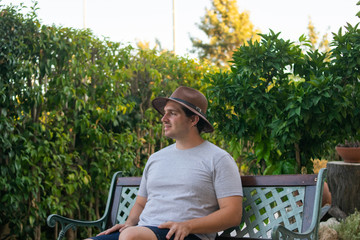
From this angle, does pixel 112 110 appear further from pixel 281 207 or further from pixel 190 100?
pixel 281 207

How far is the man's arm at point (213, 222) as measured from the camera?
7.02 feet

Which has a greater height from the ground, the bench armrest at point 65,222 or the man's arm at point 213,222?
the man's arm at point 213,222

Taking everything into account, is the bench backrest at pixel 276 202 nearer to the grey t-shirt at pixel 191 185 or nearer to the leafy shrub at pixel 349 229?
the grey t-shirt at pixel 191 185

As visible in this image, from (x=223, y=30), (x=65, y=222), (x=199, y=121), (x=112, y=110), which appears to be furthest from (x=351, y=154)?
(x=223, y=30)

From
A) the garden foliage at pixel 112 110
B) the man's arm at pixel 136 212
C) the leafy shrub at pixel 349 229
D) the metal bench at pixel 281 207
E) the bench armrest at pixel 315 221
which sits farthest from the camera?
Answer: the leafy shrub at pixel 349 229

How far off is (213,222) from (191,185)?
0.74 ft

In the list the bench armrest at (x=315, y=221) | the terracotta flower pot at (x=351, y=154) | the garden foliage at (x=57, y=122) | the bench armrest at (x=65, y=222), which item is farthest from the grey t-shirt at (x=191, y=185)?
the terracotta flower pot at (x=351, y=154)

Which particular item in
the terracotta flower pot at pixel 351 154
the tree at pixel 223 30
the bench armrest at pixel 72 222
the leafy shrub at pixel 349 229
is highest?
the tree at pixel 223 30

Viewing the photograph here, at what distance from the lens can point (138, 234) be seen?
2133 mm

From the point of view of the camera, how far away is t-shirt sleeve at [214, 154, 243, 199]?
7.36 feet

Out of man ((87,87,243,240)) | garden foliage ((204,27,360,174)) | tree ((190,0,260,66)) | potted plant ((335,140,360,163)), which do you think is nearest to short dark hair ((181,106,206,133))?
man ((87,87,243,240))

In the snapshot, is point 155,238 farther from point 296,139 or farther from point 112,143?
point 112,143

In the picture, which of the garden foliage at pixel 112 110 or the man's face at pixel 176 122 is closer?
the man's face at pixel 176 122

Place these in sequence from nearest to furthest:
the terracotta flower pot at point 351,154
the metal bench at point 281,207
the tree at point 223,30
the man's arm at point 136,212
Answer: the metal bench at point 281,207 < the man's arm at point 136,212 < the terracotta flower pot at point 351,154 < the tree at point 223,30
